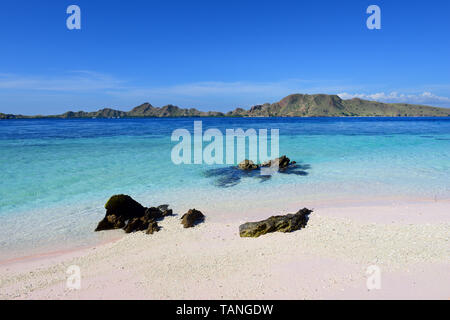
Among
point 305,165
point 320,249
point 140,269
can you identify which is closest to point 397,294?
point 320,249

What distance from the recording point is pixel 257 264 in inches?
295

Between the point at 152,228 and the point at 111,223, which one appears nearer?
the point at 152,228

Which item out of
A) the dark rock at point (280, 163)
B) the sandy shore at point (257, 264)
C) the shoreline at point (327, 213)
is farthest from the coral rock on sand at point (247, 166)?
the sandy shore at point (257, 264)

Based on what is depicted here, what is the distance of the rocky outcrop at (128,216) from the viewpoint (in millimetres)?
10469

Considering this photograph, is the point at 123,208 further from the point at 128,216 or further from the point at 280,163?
the point at 280,163

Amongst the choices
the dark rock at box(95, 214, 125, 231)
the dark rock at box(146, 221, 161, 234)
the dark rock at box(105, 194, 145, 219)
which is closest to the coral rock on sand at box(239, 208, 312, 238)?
the dark rock at box(146, 221, 161, 234)

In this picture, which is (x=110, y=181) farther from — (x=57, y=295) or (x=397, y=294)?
(x=397, y=294)

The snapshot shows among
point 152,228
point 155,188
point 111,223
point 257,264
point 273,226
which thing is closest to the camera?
point 257,264

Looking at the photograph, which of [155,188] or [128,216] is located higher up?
[155,188]

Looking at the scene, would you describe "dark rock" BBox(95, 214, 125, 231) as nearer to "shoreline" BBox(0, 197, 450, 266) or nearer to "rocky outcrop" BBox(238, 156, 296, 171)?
"shoreline" BBox(0, 197, 450, 266)

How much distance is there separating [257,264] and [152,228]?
498cm

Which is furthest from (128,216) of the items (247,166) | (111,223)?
(247,166)

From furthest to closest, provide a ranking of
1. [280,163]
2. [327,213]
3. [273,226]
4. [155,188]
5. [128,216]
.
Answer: [280,163], [155,188], [327,213], [128,216], [273,226]

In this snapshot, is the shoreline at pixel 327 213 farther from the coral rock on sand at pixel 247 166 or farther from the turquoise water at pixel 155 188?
the coral rock on sand at pixel 247 166
